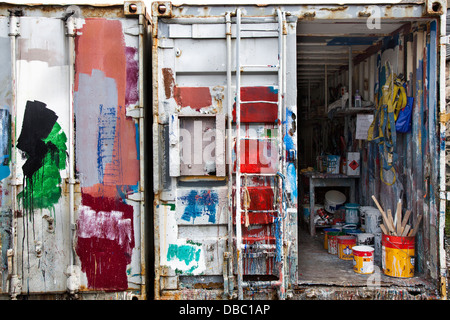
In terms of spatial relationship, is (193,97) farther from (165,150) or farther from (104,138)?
(104,138)

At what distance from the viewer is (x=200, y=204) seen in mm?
3926

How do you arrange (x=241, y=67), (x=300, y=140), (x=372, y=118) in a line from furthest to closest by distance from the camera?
(x=300, y=140) < (x=372, y=118) < (x=241, y=67)

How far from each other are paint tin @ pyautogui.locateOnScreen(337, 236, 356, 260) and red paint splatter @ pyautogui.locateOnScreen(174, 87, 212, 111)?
2560 mm

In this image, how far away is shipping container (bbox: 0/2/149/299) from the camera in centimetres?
384

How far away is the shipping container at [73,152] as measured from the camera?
384 cm

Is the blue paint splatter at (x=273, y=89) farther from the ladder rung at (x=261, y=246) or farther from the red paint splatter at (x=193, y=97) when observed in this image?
the ladder rung at (x=261, y=246)

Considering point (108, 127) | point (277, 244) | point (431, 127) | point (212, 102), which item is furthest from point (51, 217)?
point (431, 127)

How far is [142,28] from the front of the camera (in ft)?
12.7

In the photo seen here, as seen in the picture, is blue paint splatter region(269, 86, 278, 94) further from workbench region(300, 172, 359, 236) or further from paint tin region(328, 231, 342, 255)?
workbench region(300, 172, 359, 236)

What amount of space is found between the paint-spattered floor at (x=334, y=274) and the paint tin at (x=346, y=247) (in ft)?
0.26

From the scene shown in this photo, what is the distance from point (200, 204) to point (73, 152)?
4.42 ft

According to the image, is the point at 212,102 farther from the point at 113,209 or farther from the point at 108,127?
the point at 113,209

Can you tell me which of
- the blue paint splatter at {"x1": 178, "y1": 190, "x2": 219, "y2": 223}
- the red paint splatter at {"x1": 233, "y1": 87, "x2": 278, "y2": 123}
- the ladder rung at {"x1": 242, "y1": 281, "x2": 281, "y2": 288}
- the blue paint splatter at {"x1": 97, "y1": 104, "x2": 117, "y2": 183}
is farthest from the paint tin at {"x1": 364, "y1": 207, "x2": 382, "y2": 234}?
the blue paint splatter at {"x1": 97, "y1": 104, "x2": 117, "y2": 183}
